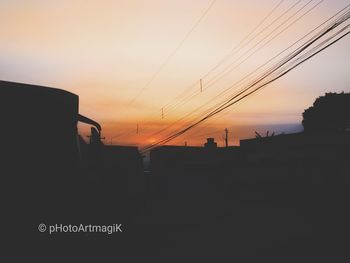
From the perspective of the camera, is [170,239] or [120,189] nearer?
[170,239]

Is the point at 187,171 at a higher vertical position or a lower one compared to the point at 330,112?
lower

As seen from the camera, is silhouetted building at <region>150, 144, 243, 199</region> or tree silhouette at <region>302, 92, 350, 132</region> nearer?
silhouetted building at <region>150, 144, 243, 199</region>

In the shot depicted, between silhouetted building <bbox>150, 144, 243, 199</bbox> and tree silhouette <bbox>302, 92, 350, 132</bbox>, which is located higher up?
tree silhouette <bbox>302, 92, 350, 132</bbox>

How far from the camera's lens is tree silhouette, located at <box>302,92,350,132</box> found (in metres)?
51.7

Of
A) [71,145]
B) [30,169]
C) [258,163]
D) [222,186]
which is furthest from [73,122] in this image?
[222,186]

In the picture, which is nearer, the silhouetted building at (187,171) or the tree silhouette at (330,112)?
the silhouetted building at (187,171)

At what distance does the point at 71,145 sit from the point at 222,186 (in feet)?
101

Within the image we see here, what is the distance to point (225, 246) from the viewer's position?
1174cm

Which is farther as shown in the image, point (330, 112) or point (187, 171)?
point (330, 112)

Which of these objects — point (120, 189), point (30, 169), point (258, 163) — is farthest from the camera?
point (258, 163)

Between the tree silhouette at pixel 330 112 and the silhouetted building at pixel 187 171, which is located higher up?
the tree silhouette at pixel 330 112

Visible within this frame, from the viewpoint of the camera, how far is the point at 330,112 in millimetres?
53156

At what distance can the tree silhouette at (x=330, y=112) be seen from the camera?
170 ft

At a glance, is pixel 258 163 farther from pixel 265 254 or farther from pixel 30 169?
pixel 30 169
